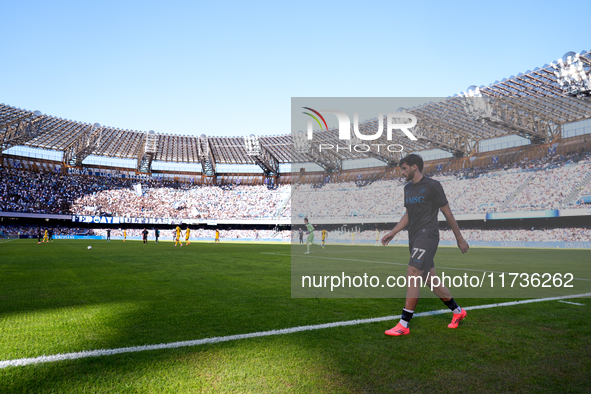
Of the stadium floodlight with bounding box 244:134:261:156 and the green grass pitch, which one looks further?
the stadium floodlight with bounding box 244:134:261:156

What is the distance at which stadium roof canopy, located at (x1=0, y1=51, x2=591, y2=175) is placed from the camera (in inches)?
1382

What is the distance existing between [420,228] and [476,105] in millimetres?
36772

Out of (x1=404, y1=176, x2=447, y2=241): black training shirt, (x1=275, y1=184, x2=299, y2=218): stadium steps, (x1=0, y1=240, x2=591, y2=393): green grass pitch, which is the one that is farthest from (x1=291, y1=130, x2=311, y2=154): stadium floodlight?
(x1=404, y1=176, x2=447, y2=241): black training shirt

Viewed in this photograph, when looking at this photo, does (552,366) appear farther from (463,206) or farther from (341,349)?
(463,206)

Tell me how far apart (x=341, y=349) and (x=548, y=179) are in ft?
148

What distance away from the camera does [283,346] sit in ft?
13.8

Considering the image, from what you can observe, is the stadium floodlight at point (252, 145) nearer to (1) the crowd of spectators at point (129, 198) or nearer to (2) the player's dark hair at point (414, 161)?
(1) the crowd of spectators at point (129, 198)

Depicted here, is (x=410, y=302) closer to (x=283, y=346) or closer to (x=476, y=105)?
(x=283, y=346)

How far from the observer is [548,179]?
40844 mm

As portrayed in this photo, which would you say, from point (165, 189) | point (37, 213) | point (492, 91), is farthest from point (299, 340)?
point (165, 189)

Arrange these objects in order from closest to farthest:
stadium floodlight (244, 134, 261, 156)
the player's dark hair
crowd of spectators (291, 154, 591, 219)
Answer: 1. the player's dark hair
2. crowd of spectators (291, 154, 591, 219)
3. stadium floodlight (244, 134, 261, 156)

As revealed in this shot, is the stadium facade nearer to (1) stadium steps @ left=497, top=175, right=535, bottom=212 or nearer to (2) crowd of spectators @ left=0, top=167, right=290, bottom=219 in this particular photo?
(1) stadium steps @ left=497, top=175, right=535, bottom=212

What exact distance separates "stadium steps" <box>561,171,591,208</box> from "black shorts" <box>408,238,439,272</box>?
41.0m

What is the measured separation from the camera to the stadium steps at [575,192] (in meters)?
37.6
